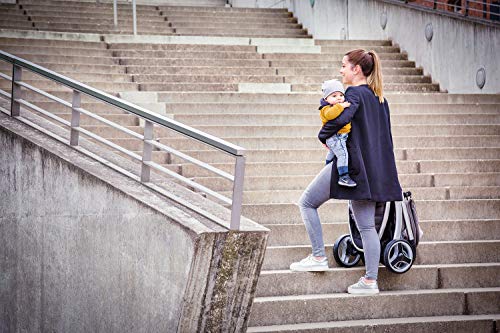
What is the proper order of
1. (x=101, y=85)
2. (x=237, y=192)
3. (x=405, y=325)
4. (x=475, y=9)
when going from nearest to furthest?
(x=237, y=192), (x=405, y=325), (x=101, y=85), (x=475, y=9)

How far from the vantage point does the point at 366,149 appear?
6.22 meters

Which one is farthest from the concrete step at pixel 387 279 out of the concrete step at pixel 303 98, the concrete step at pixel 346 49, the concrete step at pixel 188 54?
the concrete step at pixel 346 49

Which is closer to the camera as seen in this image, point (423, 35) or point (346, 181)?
point (346, 181)

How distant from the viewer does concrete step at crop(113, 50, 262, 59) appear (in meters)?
12.7

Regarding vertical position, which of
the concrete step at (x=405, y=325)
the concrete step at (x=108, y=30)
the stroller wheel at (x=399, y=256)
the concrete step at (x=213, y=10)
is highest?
the concrete step at (x=213, y=10)

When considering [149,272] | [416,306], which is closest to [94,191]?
[149,272]

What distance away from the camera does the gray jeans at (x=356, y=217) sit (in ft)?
20.6

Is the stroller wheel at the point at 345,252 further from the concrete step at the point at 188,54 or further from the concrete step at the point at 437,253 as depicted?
the concrete step at the point at 188,54

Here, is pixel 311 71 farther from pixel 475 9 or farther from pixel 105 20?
pixel 105 20

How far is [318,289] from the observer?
6656mm

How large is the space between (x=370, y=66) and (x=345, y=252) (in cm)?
151

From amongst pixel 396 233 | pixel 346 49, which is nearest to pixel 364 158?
pixel 396 233

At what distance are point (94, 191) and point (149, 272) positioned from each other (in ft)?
3.14

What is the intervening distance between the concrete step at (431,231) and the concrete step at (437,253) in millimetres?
130
